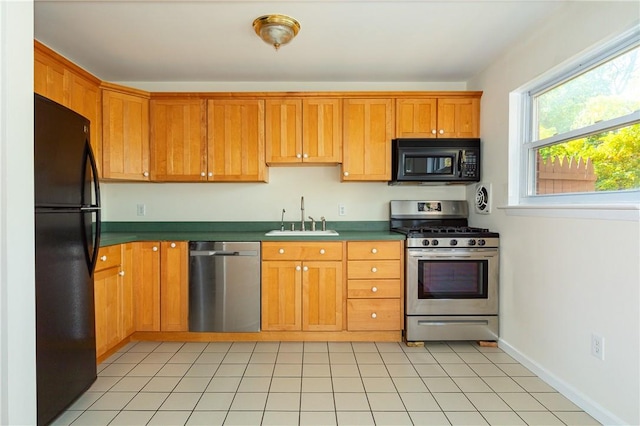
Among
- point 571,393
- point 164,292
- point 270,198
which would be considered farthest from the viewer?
point 270,198

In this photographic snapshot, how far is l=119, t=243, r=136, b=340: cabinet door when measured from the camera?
106 inches

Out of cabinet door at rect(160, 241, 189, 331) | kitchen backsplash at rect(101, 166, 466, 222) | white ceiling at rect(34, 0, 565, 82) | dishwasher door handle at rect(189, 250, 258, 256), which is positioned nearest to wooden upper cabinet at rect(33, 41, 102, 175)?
white ceiling at rect(34, 0, 565, 82)

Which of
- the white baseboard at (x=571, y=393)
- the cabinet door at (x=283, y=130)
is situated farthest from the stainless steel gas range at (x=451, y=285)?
the cabinet door at (x=283, y=130)

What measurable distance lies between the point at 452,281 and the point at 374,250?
2.21 feet

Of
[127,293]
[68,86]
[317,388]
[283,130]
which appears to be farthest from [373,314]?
[68,86]

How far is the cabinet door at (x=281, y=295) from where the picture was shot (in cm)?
285

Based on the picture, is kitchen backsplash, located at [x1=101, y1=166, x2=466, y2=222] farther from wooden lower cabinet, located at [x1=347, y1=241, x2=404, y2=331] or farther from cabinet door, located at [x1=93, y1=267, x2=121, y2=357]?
cabinet door, located at [x1=93, y1=267, x2=121, y2=357]

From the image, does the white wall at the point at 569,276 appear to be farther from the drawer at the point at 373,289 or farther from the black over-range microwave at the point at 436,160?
the drawer at the point at 373,289

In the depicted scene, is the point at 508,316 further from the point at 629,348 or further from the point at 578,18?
the point at 578,18

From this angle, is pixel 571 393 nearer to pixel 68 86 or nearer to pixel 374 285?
pixel 374 285

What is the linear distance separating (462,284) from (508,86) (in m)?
1.60

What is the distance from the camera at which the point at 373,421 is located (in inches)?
70.9

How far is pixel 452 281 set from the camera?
2.79 m

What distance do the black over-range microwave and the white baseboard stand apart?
1474mm
